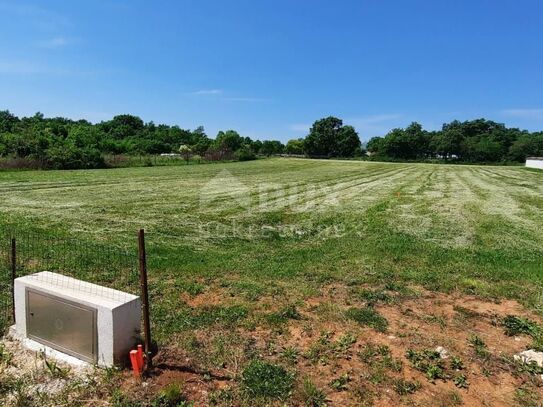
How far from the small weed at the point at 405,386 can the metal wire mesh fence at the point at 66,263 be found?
3700mm

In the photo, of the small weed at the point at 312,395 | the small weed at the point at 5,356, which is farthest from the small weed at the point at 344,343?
the small weed at the point at 5,356

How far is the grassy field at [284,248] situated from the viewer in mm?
5242

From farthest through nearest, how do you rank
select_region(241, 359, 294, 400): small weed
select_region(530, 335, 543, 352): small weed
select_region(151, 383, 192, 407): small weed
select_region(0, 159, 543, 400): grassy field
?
1. select_region(0, 159, 543, 400): grassy field
2. select_region(530, 335, 543, 352): small weed
3. select_region(241, 359, 294, 400): small weed
4. select_region(151, 383, 192, 407): small weed

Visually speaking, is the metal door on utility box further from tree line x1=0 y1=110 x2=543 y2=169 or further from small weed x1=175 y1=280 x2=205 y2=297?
tree line x1=0 y1=110 x2=543 y2=169

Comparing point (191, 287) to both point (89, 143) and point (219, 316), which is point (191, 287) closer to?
point (219, 316)

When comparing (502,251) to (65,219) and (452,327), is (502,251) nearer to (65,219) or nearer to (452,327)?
(452,327)

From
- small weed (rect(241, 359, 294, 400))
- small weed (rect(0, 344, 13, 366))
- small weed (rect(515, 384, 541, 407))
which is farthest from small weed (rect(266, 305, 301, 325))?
small weed (rect(0, 344, 13, 366))

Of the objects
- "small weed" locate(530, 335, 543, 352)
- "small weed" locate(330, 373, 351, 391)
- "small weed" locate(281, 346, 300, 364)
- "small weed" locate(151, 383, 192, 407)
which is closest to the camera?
"small weed" locate(151, 383, 192, 407)

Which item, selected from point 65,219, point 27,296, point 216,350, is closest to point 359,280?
point 216,350

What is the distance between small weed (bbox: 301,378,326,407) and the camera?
129 inches

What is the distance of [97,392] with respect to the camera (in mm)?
3352

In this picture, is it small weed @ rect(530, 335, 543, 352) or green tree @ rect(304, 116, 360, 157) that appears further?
green tree @ rect(304, 116, 360, 157)

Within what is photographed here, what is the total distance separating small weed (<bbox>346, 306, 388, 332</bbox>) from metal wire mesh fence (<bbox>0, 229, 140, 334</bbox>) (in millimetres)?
3146

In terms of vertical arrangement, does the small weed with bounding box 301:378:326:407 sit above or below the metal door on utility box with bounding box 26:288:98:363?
below
